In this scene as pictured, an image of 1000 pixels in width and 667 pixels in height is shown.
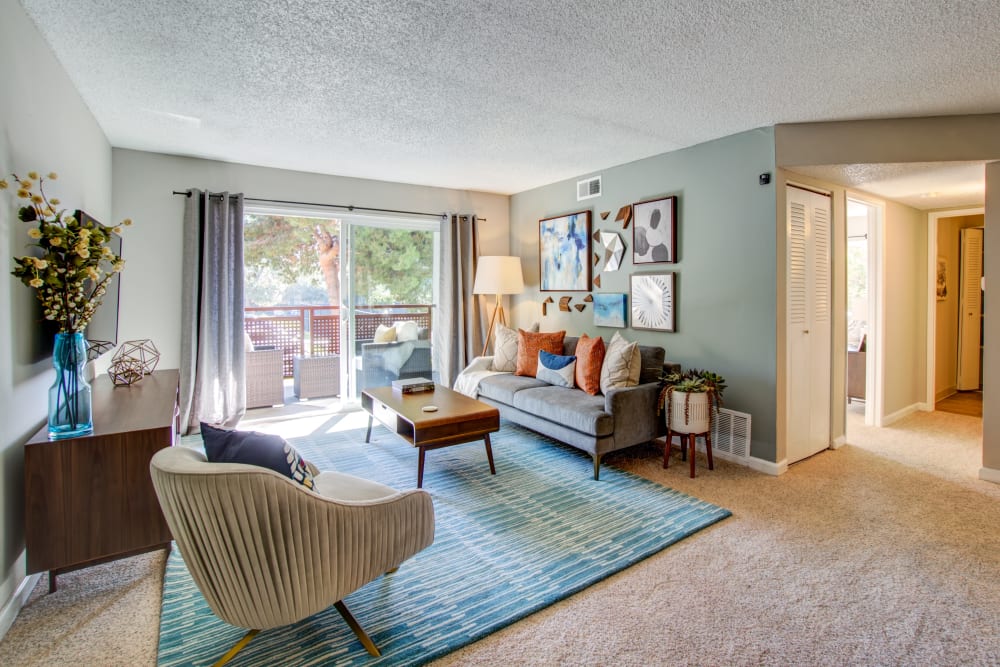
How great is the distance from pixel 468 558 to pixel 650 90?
2.78m

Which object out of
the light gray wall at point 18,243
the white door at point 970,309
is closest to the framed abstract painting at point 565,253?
the light gray wall at point 18,243

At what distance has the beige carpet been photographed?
5.90ft

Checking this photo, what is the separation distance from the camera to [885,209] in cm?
459

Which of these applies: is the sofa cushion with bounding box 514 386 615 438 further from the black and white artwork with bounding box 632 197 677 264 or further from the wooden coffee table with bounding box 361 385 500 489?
the black and white artwork with bounding box 632 197 677 264

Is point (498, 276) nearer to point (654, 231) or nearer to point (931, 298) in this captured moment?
point (654, 231)

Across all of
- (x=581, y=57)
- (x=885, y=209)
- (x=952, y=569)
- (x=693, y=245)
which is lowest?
(x=952, y=569)

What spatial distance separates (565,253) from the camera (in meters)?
5.39

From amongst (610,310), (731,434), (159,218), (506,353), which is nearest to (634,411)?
(731,434)

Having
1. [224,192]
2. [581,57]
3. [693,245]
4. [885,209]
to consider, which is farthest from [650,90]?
[224,192]

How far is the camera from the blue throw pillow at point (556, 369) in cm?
425

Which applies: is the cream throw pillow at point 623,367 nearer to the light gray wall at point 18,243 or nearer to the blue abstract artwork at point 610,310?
the blue abstract artwork at point 610,310

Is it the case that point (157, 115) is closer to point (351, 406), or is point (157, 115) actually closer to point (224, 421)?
point (224, 421)

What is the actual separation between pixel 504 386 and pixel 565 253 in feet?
5.77

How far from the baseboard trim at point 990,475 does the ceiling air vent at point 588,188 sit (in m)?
3.64
